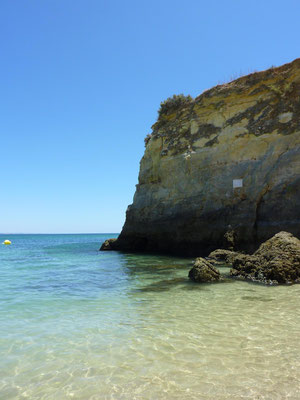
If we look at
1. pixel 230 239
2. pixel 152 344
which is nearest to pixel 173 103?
pixel 230 239

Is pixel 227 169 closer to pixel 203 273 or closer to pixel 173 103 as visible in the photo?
pixel 173 103

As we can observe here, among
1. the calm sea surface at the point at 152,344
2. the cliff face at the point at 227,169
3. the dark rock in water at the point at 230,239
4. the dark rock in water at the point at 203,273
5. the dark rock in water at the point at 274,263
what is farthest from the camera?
the dark rock in water at the point at 230,239

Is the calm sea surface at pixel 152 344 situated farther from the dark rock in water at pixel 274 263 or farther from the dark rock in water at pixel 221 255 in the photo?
the dark rock in water at pixel 221 255

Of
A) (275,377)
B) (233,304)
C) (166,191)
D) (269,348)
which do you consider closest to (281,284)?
(233,304)

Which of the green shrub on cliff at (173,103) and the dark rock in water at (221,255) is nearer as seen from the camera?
the dark rock in water at (221,255)

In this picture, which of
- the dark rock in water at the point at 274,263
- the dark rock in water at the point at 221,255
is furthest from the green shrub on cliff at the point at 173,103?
the dark rock in water at the point at 274,263

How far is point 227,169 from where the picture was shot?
17.9 meters

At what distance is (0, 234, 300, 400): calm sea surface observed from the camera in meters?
3.23

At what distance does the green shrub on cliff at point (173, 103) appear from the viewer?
22.3 m

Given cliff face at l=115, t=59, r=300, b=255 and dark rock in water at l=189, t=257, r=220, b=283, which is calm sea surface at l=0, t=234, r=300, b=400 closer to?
dark rock in water at l=189, t=257, r=220, b=283

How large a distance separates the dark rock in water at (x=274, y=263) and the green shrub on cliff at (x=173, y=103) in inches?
571

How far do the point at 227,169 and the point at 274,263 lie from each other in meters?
9.30

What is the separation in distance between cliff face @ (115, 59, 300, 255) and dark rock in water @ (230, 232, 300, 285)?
390cm

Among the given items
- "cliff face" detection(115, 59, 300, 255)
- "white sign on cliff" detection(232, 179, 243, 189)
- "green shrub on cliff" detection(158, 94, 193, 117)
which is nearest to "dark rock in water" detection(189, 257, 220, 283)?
"cliff face" detection(115, 59, 300, 255)
